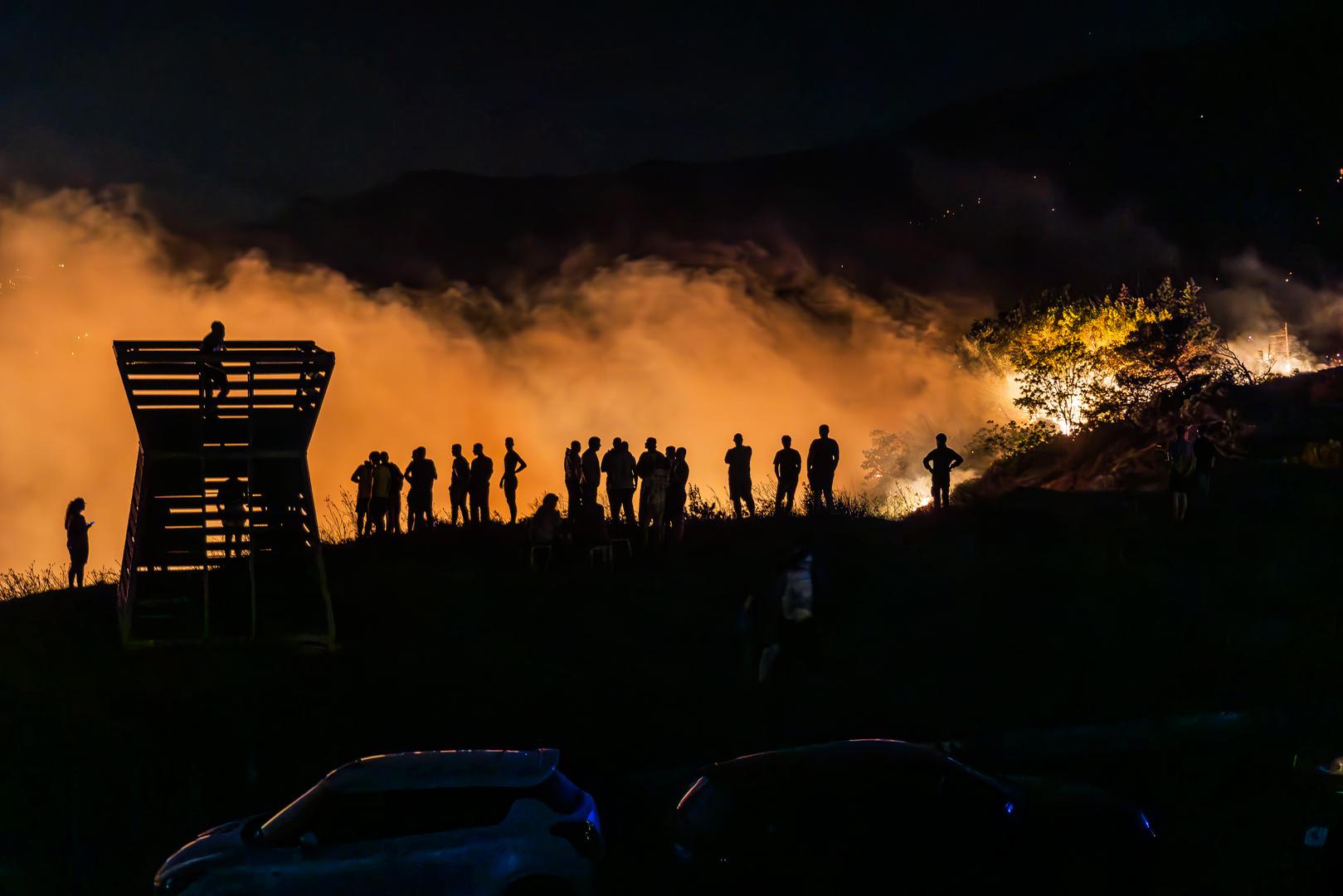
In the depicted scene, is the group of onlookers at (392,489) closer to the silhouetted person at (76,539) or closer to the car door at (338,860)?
the silhouetted person at (76,539)

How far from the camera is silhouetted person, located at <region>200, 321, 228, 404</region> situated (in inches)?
712

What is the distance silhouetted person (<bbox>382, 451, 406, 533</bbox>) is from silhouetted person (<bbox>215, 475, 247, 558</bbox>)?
6.06 metres

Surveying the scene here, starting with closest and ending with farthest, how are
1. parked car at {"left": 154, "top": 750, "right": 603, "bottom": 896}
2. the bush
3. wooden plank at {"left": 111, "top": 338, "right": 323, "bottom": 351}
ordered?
parked car at {"left": 154, "top": 750, "right": 603, "bottom": 896} → wooden plank at {"left": 111, "top": 338, "right": 323, "bottom": 351} → the bush

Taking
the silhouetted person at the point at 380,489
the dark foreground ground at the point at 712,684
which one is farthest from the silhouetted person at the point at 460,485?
the dark foreground ground at the point at 712,684

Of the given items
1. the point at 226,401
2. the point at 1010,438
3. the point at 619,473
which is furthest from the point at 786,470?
the point at 1010,438

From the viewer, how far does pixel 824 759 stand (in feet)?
31.5

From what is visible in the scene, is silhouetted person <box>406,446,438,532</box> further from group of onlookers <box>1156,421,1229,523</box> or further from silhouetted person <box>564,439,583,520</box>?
group of onlookers <box>1156,421,1229,523</box>

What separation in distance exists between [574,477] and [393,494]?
12.9 feet

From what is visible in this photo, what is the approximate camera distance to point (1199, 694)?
15625 millimetres

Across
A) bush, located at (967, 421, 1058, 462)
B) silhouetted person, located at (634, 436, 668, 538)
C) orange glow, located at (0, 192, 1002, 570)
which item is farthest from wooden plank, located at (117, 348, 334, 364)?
orange glow, located at (0, 192, 1002, 570)

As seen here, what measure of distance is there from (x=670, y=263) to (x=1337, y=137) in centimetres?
5586

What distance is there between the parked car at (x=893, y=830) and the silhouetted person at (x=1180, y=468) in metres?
14.0

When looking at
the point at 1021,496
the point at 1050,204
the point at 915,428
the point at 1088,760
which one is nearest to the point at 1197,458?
the point at 1021,496

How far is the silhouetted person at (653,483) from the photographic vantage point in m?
22.7
